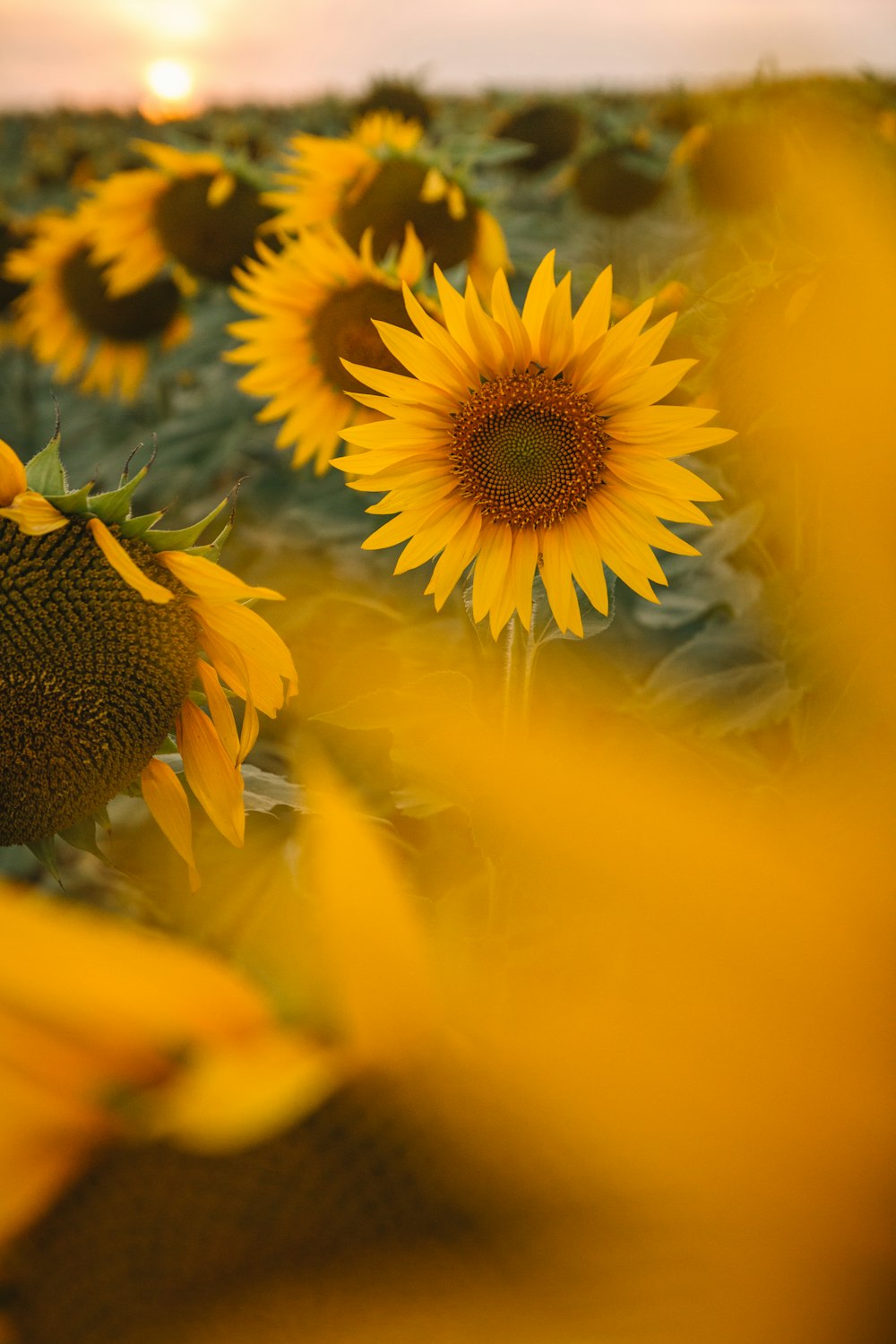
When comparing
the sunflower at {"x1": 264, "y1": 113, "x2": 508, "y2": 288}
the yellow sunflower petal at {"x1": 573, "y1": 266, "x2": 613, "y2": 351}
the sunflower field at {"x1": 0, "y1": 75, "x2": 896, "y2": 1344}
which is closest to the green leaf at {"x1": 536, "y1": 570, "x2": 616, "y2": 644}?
the sunflower field at {"x1": 0, "y1": 75, "x2": 896, "y2": 1344}

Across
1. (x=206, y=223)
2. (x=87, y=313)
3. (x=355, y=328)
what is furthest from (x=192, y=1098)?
(x=87, y=313)

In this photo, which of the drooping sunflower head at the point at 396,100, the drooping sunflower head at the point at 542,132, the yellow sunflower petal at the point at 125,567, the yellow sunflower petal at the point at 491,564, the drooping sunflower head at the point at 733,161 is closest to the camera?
the yellow sunflower petal at the point at 125,567

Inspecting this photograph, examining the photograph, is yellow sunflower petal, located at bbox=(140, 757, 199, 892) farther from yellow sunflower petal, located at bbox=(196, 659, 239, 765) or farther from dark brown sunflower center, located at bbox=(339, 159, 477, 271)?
dark brown sunflower center, located at bbox=(339, 159, 477, 271)

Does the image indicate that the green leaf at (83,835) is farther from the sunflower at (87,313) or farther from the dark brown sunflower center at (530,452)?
the sunflower at (87,313)

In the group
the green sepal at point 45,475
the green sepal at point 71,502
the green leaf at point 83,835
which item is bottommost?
the green leaf at point 83,835

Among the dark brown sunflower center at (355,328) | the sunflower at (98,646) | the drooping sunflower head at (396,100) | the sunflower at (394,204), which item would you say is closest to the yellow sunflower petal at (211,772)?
the sunflower at (98,646)

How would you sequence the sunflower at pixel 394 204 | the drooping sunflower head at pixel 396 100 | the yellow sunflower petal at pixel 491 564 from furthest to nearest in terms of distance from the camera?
the drooping sunflower head at pixel 396 100, the sunflower at pixel 394 204, the yellow sunflower petal at pixel 491 564

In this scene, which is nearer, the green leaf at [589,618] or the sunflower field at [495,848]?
the sunflower field at [495,848]
